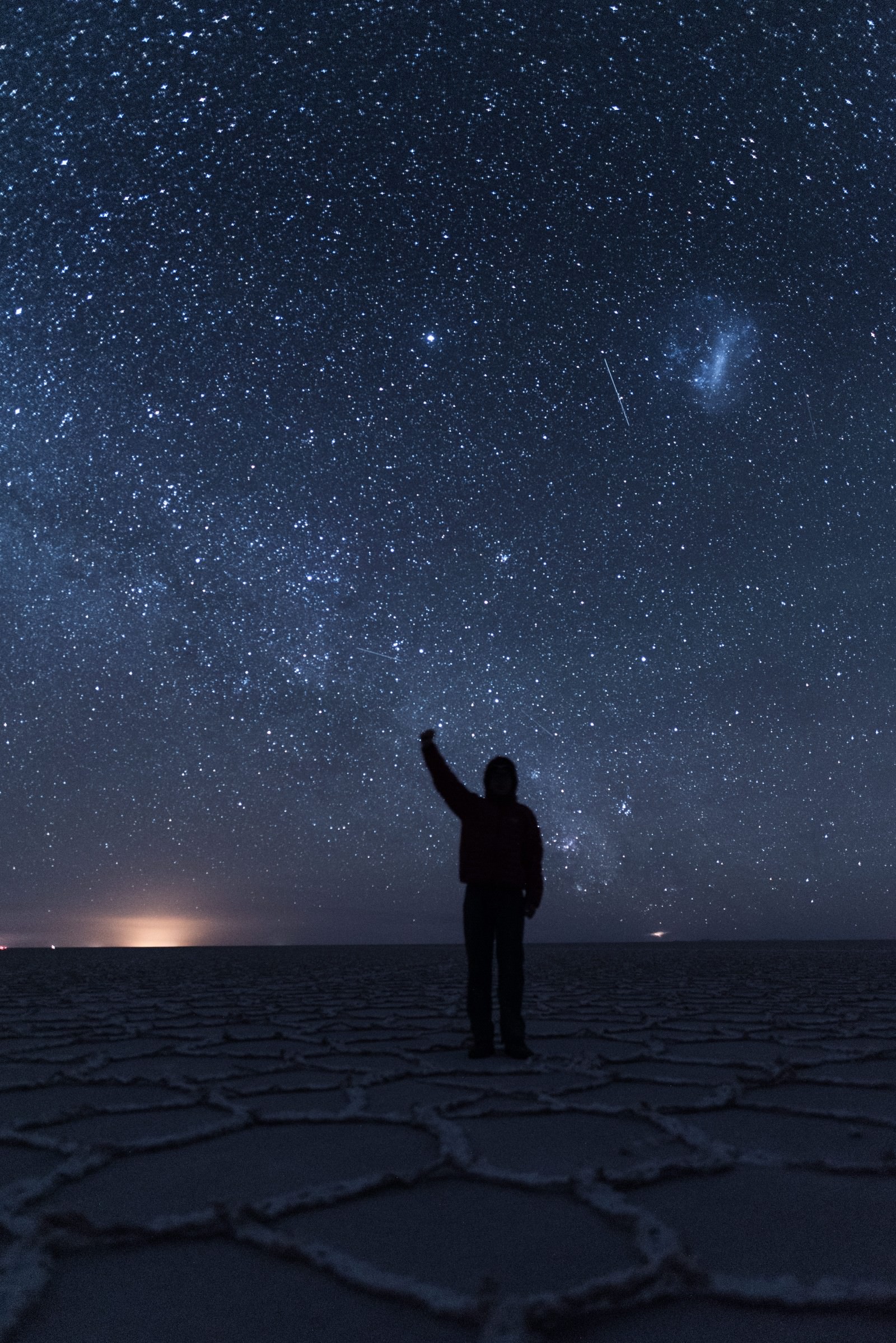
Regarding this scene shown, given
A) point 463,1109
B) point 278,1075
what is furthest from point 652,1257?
point 278,1075

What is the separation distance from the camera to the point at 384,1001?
529 centimetres

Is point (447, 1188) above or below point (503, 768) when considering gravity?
below

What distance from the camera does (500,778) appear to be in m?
3.38

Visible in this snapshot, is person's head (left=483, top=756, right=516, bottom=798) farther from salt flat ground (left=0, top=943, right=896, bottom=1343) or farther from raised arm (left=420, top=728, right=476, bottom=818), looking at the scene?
salt flat ground (left=0, top=943, right=896, bottom=1343)

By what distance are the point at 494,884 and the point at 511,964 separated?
0.29 m

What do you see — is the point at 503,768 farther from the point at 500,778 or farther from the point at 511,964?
the point at 511,964

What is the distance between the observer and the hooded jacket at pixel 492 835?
10.6ft

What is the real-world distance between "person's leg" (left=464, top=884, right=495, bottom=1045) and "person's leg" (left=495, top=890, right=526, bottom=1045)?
0.12ft

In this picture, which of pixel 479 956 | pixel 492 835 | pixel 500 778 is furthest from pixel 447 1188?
pixel 500 778

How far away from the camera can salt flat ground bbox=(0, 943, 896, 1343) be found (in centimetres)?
109

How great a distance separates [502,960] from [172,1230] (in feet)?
6.52

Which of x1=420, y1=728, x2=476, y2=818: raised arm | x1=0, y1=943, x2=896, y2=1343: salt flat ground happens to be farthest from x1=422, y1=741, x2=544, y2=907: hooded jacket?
x1=0, y1=943, x2=896, y2=1343: salt flat ground

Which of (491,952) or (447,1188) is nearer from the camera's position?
(447,1188)

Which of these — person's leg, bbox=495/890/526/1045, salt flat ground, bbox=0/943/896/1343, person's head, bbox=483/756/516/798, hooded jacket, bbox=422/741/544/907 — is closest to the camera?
salt flat ground, bbox=0/943/896/1343
